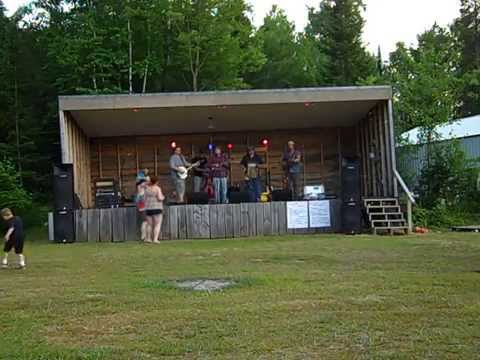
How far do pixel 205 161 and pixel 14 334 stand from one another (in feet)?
43.4

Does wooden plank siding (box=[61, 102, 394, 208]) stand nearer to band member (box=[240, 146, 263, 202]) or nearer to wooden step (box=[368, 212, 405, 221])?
band member (box=[240, 146, 263, 202])

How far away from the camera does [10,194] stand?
18.8 metres

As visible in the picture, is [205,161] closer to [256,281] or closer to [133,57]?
[133,57]

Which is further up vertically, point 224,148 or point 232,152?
point 224,148

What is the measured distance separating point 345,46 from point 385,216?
19.1 meters

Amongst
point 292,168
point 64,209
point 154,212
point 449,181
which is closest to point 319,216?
point 292,168

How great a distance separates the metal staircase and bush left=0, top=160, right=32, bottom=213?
936 centimetres

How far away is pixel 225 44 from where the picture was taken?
961 inches

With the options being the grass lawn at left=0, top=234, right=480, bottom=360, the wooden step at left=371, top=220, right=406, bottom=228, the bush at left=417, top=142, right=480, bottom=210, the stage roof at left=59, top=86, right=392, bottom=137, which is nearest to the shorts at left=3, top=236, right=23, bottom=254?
the grass lawn at left=0, top=234, right=480, bottom=360

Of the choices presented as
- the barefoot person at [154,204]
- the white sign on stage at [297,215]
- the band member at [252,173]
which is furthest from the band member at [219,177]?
the barefoot person at [154,204]

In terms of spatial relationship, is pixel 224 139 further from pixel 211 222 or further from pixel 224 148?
pixel 211 222

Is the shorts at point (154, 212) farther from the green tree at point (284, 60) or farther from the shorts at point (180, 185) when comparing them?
the green tree at point (284, 60)

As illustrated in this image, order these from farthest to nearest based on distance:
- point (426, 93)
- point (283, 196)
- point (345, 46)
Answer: point (345, 46)
point (426, 93)
point (283, 196)

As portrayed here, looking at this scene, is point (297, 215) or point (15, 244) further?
point (297, 215)
